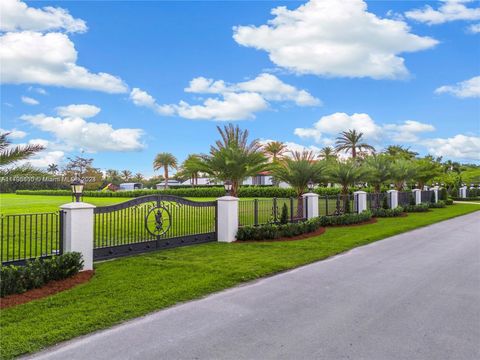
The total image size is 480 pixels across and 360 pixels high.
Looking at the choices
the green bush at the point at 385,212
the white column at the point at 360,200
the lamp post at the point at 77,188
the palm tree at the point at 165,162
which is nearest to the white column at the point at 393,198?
the green bush at the point at 385,212

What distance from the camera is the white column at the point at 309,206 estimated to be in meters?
15.5

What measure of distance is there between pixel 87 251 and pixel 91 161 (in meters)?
64.5

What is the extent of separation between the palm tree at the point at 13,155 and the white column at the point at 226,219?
18.4 feet

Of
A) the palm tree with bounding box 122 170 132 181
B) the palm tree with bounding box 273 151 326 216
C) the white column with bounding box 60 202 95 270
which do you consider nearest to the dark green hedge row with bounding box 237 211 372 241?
the palm tree with bounding box 273 151 326 216

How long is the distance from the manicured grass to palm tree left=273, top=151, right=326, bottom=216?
570cm

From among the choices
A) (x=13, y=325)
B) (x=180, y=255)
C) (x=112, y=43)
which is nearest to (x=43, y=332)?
(x=13, y=325)

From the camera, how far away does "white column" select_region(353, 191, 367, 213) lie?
762 inches

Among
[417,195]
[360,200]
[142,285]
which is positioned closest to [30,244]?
[142,285]

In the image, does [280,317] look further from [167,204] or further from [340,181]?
[340,181]

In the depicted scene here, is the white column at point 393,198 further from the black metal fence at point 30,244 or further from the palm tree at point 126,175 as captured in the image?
the palm tree at point 126,175

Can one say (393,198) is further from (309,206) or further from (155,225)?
(155,225)

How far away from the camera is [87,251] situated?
23.7 ft

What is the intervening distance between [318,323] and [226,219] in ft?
22.1

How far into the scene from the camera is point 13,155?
6688 millimetres
